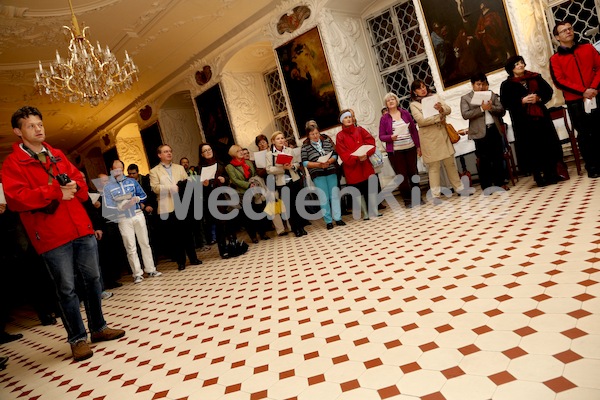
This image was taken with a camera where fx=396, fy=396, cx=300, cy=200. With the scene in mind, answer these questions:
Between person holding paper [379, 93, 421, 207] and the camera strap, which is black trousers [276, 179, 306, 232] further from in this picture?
the camera strap

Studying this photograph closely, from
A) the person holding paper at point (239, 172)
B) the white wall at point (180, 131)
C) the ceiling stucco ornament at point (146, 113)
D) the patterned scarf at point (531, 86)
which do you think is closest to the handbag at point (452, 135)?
the patterned scarf at point (531, 86)

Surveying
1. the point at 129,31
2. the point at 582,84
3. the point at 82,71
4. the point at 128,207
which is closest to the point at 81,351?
the point at 128,207

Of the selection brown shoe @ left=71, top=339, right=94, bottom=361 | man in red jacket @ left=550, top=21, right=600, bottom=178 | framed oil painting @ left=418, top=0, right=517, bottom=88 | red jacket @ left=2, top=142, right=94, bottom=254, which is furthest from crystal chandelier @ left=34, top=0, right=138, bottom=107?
man in red jacket @ left=550, top=21, right=600, bottom=178

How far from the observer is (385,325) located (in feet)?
8.95

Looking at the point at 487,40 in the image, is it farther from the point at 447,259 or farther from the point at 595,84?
the point at 447,259

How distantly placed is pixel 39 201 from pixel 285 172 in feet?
14.1

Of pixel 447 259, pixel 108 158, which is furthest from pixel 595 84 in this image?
pixel 108 158

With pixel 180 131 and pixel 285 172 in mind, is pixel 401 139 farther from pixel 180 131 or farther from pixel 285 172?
pixel 180 131

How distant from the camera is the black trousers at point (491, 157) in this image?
6.04 m

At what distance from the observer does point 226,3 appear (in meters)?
8.80

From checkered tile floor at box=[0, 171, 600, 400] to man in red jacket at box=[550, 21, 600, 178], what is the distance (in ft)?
1.83

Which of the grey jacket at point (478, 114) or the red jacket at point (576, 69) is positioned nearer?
the red jacket at point (576, 69)

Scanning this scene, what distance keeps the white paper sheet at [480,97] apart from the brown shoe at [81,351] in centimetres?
577

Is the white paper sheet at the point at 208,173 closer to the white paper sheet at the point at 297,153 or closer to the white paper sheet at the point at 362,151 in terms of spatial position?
the white paper sheet at the point at 297,153
